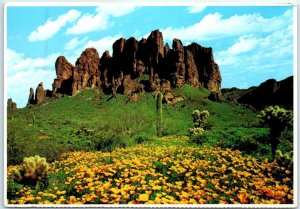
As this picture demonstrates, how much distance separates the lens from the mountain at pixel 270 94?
6490 mm

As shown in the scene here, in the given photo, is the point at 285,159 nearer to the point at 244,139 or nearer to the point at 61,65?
the point at 244,139

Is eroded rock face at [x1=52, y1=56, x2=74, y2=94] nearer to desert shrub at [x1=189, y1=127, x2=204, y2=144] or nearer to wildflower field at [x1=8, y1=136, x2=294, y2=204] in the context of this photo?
wildflower field at [x1=8, y1=136, x2=294, y2=204]

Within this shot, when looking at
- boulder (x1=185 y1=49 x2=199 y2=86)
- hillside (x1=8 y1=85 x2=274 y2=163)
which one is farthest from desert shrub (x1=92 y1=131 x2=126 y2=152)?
boulder (x1=185 y1=49 x2=199 y2=86)

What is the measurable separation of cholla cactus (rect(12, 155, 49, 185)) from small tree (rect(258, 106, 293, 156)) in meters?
3.56

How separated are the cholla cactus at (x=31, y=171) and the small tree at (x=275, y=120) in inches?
140

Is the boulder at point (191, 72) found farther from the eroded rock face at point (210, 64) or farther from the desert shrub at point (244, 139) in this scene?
the desert shrub at point (244, 139)

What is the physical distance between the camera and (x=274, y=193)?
18.8ft

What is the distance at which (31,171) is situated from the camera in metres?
6.23

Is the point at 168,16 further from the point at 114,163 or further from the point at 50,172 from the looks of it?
the point at 50,172

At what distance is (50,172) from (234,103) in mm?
5684

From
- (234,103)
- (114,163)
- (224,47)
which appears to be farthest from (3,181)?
(234,103)

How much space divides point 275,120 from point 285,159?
2.89ft

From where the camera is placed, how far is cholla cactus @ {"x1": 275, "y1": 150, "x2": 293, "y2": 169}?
6191mm

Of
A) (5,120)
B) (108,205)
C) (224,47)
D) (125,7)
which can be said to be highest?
(125,7)
